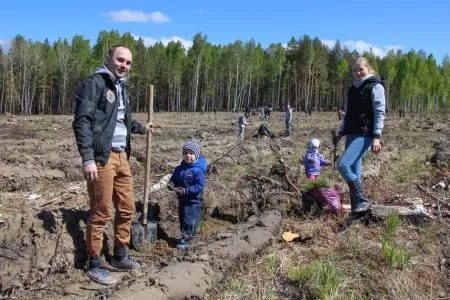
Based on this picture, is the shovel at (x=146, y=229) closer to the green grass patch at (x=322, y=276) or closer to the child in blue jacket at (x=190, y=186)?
the child in blue jacket at (x=190, y=186)

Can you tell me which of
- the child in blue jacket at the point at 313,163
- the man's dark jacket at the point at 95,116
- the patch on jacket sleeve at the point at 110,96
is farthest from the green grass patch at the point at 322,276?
the child in blue jacket at the point at 313,163

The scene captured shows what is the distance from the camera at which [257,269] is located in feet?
15.0

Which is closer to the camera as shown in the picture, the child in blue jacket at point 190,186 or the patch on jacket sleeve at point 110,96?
the patch on jacket sleeve at point 110,96

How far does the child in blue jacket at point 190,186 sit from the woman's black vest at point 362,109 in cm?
182

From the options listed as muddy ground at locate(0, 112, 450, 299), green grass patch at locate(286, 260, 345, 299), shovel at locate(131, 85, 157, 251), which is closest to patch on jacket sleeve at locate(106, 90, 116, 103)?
shovel at locate(131, 85, 157, 251)

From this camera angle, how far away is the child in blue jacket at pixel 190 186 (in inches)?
229

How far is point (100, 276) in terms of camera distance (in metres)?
4.39

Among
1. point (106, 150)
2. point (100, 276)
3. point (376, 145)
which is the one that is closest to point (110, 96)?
point (106, 150)

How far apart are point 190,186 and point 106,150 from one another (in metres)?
1.60

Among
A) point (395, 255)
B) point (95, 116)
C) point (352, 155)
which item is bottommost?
point (395, 255)

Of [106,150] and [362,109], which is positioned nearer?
[106,150]

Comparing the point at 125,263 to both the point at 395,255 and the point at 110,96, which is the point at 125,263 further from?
the point at 395,255

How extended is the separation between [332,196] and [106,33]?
64.9 meters

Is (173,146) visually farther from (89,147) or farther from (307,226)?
(89,147)
